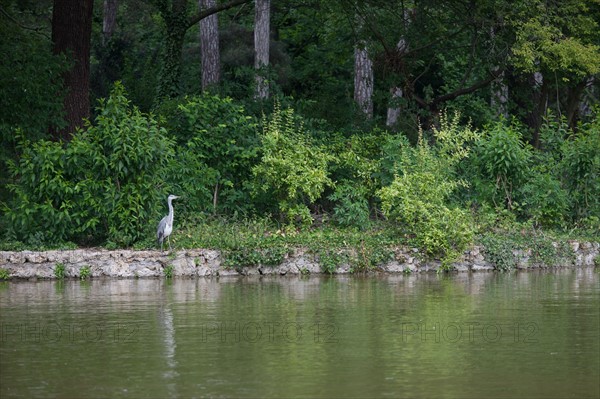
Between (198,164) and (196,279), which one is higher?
(198,164)

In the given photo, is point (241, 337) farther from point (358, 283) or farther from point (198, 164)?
point (198, 164)

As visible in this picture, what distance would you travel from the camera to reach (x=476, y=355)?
1203cm

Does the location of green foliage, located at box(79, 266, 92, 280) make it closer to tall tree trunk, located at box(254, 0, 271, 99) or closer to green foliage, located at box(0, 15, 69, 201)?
green foliage, located at box(0, 15, 69, 201)

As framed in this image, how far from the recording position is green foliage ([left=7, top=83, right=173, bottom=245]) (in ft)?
68.3

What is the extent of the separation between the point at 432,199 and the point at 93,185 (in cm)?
684

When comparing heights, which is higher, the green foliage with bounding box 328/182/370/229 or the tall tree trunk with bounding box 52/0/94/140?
the tall tree trunk with bounding box 52/0/94/140

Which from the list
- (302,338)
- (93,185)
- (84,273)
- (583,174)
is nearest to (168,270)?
(84,273)

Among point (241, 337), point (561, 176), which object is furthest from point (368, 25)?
point (241, 337)

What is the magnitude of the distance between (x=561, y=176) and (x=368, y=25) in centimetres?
714

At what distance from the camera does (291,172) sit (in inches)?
899

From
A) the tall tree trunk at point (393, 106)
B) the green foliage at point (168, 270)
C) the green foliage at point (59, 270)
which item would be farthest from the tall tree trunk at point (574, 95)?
the green foliage at point (59, 270)

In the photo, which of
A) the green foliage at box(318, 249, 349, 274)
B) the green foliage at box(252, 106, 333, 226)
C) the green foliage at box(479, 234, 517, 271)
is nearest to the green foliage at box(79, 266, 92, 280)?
the green foliage at box(318, 249, 349, 274)

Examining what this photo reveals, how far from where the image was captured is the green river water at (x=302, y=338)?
10430 millimetres

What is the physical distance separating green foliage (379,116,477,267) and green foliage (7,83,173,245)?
15.8ft
